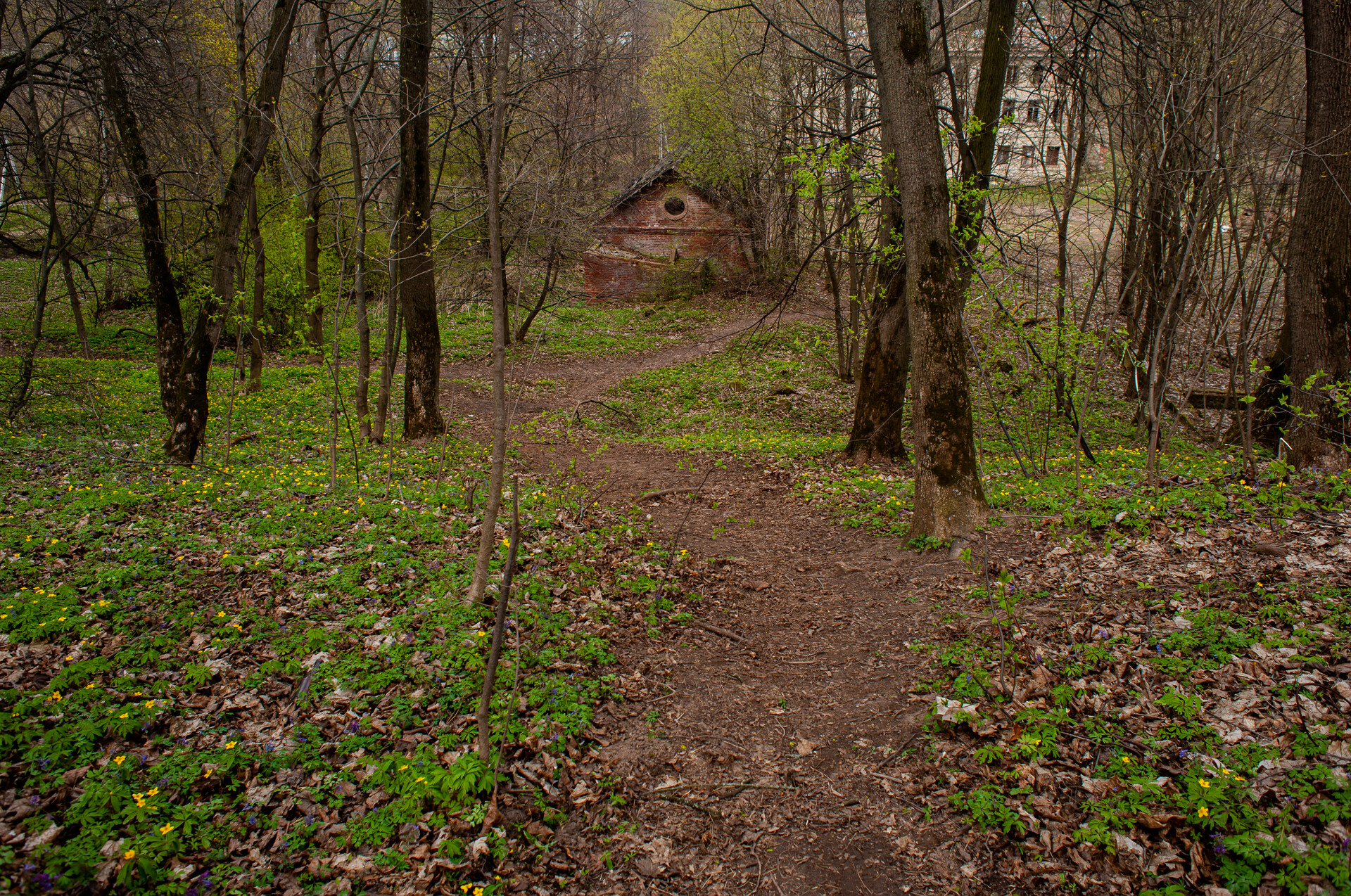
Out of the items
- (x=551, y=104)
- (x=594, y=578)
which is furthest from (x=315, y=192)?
(x=594, y=578)

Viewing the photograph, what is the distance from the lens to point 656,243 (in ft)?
92.3

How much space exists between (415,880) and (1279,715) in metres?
4.24

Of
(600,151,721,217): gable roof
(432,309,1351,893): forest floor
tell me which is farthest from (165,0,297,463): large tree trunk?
(600,151,721,217): gable roof

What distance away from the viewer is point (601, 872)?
3.32 metres

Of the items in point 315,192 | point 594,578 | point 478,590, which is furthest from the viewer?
point 315,192

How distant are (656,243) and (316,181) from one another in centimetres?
1782

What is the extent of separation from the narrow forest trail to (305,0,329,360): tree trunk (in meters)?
7.00

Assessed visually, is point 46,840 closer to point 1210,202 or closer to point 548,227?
point 1210,202

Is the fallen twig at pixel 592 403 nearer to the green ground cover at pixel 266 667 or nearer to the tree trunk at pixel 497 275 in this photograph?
the tree trunk at pixel 497 275

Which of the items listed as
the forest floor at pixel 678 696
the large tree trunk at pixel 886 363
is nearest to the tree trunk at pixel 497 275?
the forest floor at pixel 678 696

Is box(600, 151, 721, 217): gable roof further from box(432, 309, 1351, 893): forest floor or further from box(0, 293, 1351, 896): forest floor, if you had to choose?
box(432, 309, 1351, 893): forest floor

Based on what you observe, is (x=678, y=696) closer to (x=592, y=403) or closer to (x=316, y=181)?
(x=592, y=403)

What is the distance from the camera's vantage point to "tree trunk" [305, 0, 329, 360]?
33.2 feet

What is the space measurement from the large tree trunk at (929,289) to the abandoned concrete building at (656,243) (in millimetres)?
21888
